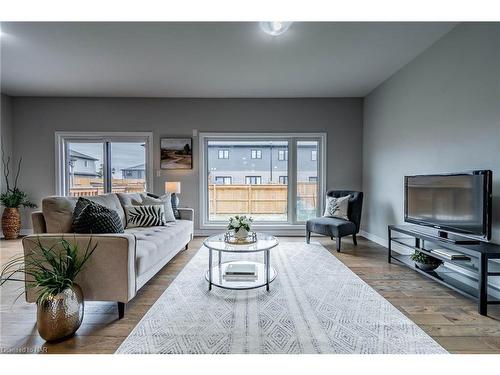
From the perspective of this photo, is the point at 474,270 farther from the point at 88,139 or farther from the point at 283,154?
the point at 88,139

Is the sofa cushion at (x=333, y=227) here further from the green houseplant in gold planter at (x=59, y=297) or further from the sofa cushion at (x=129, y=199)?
the green houseplant in gold planter at (x=59, y=297)

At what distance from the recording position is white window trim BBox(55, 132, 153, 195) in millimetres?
4824

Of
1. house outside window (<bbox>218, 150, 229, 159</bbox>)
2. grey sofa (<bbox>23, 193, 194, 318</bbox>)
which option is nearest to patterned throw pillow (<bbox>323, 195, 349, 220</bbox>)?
house outside window (<bbox>218, 150, 229, 159</bbox>)

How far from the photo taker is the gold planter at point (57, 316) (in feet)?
5.21

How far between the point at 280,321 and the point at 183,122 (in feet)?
13.3

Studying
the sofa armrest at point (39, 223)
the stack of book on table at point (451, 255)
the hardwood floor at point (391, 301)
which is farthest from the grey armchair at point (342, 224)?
the sofa armrest at point (39, 223)

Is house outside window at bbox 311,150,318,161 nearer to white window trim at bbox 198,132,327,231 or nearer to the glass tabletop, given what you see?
white window trim at bbox 198,132,327,231

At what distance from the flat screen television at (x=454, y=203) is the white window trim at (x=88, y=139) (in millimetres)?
4353

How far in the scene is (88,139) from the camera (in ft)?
16.0

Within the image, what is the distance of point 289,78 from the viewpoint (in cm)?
394

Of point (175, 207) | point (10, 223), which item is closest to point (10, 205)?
point (10, 223)

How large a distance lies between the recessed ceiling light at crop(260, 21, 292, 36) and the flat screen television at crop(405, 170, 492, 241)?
7.31 feet
